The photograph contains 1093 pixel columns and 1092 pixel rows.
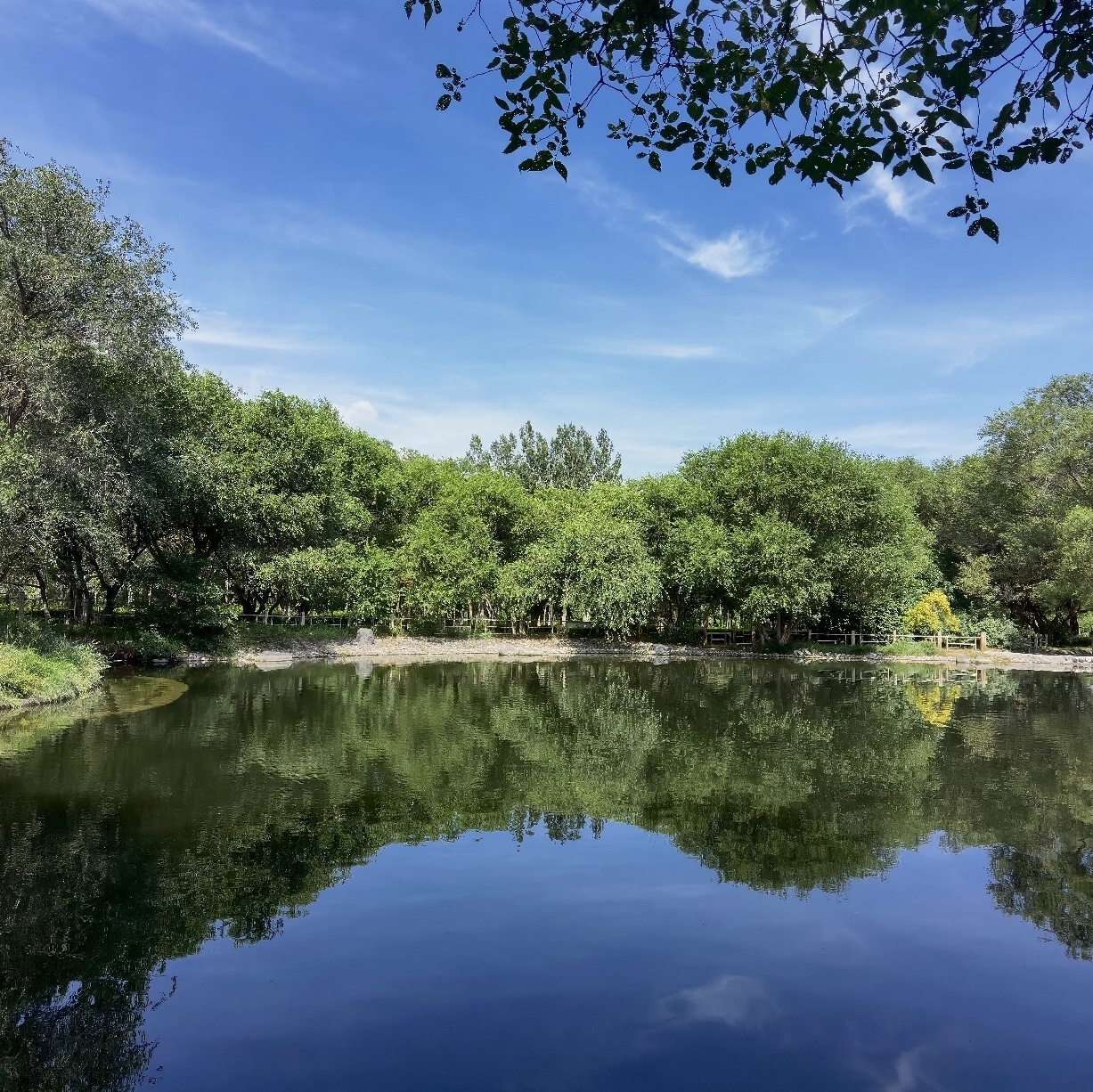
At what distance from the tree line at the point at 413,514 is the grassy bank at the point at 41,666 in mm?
2255

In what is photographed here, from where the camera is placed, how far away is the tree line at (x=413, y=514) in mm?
24641

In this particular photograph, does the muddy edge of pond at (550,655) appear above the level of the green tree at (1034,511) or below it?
below

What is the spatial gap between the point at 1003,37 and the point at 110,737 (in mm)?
19618

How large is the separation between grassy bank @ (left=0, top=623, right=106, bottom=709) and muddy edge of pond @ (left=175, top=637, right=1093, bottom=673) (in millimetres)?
8975

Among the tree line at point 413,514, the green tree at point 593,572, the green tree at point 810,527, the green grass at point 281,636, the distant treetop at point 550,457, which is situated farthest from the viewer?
the distant treetop at point 550,457

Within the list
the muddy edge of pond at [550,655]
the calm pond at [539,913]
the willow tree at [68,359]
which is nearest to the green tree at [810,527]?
the muddy edge of pond at [550,655]

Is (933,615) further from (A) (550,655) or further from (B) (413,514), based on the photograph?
(B) (413,514)

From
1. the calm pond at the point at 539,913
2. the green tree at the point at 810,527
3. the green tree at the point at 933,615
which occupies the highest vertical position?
the green tree at the point at 810,527

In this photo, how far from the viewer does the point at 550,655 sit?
151 feet

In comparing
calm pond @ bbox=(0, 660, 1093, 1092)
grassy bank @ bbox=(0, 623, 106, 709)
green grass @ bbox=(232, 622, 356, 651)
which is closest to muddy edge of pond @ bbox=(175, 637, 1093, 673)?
green grass @ bbox=(232, 622, 356, 651)

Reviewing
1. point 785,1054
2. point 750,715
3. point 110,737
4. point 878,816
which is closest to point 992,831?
point 878,816

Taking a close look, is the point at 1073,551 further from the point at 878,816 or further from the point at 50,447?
the point at 50,447

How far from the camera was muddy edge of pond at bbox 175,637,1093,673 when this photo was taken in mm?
39375

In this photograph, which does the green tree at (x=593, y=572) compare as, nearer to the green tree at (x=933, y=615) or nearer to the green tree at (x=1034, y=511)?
the green tree at (x=933, y=615)
